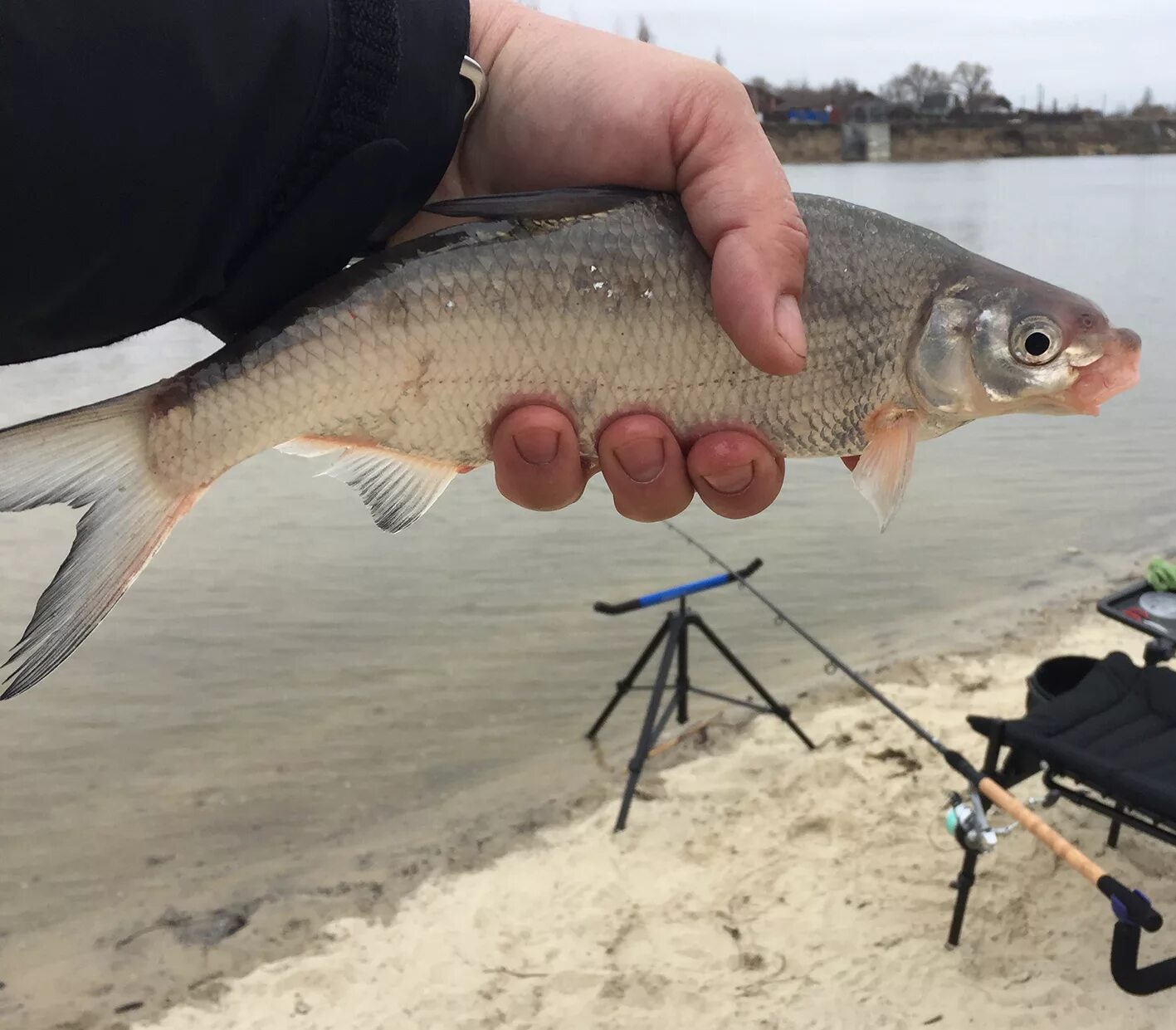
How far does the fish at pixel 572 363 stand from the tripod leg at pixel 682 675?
156 inches

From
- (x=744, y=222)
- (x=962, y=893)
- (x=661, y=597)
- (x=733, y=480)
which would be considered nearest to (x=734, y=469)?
(x=733, y=480)

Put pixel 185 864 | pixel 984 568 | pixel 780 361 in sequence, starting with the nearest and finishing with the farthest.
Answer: pixel 780 361 < pixel 185 864 < pixel 984 568

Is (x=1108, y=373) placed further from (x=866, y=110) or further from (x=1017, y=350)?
(x=866, y=110)

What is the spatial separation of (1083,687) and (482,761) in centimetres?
457

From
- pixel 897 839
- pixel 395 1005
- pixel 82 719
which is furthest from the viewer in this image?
pixel 82 719

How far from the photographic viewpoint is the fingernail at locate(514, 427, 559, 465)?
8.29 feet

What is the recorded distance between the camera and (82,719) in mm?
8656

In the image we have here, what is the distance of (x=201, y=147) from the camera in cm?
212

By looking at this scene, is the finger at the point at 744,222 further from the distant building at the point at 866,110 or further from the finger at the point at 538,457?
the distant building at the point at 866,110

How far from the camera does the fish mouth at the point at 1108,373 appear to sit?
2.48 metres

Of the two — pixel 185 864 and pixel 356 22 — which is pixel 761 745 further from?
pixel 356 22

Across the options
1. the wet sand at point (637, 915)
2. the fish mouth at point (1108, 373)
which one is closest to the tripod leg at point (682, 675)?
the wet sand at point (637, 915)

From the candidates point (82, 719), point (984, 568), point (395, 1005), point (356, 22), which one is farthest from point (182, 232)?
point (984, 568)

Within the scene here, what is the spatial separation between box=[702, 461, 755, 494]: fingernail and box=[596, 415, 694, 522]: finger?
86 mm
